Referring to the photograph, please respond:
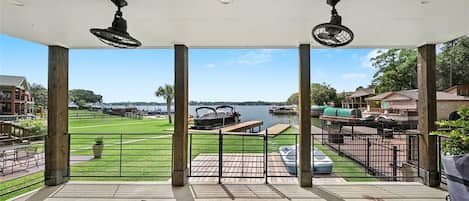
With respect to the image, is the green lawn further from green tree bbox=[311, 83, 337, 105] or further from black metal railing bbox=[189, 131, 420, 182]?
green tree bbox=[311, 83, 337, 105]

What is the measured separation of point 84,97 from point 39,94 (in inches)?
74.6

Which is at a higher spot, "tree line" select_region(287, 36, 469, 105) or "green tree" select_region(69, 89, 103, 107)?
"tree line" select_region(287, 36, 469, 105)

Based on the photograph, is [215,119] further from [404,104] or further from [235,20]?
[235,20]

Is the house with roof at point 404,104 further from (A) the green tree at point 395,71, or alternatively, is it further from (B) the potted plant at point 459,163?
(A) the green tree at point 395,71

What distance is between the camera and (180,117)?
145 inches

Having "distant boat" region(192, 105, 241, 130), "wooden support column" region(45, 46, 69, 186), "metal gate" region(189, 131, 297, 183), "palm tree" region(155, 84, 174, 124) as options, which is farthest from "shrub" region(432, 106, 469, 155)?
"distant boat" region(192, 105, 241, 130)

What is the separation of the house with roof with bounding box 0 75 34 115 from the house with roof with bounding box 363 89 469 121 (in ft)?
21.6

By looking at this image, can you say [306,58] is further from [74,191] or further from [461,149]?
[74,191]

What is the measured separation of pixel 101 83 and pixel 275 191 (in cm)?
641

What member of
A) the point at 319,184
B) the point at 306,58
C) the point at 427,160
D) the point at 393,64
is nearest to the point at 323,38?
the point at 306,58

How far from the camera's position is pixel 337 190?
11.2 ft

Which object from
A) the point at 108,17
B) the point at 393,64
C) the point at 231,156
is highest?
the point at 393,64

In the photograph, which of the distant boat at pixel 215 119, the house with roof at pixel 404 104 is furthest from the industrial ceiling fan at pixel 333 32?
A: the distant boat at pixel 215 119

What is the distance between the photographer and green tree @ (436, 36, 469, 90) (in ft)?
28.8
